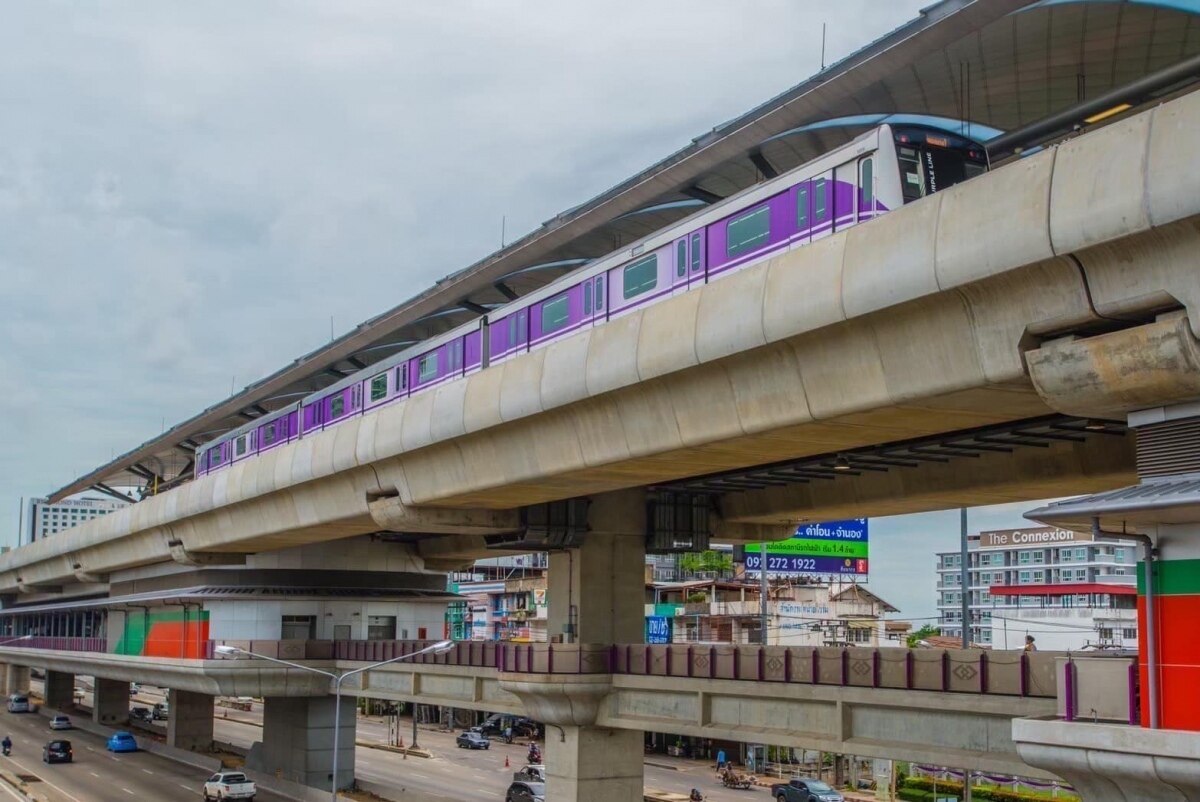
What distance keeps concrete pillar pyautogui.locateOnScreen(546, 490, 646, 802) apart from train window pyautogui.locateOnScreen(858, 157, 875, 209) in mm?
16121

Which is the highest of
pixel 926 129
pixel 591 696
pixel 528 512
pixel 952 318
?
pixel 926 129

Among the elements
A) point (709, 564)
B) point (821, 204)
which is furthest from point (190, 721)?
point (821, 204)

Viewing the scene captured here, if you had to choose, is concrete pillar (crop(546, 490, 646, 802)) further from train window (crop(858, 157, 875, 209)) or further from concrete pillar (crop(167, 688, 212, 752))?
concrete pillar (crop(167, 688, 212, 752))

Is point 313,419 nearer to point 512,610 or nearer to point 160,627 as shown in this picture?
point 160,627

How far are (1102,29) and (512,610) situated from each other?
85.0 meters

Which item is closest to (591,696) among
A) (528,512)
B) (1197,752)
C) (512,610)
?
(528,512)

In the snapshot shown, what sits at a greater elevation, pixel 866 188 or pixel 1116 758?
pixel 866 188

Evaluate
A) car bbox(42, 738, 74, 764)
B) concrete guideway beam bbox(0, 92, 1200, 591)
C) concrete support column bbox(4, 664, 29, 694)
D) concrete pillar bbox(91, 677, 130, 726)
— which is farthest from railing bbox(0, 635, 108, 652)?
concrete guideway beam bbox(0, 92, 1200, 591)

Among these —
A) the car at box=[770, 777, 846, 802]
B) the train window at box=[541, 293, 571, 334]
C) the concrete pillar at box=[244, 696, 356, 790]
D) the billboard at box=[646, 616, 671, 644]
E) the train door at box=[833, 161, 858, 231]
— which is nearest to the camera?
the train door at box=[833, 161, 858, 231]

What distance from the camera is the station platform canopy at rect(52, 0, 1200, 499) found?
26.6 meters

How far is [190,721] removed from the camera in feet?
238

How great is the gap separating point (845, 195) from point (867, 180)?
51cm

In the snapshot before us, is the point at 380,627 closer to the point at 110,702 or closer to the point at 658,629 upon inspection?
the point at 658,629

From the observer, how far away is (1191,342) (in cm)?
1474
